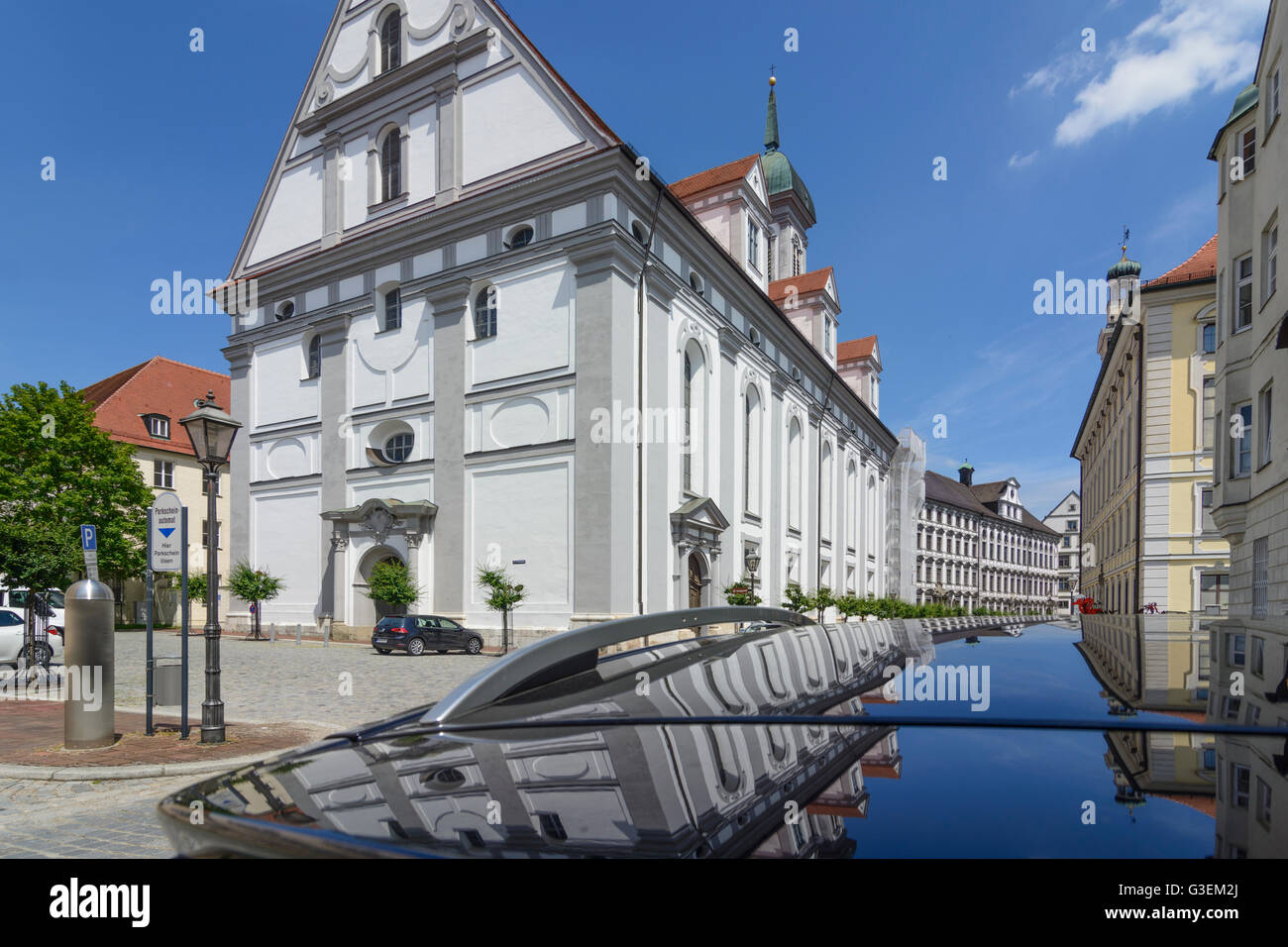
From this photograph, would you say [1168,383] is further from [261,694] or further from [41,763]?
[41,763]

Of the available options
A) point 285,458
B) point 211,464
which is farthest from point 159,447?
point 211,464

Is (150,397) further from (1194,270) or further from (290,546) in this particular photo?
(1194,270)

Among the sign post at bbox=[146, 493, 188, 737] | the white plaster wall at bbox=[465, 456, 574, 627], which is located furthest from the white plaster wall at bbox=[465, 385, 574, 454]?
the sign post at bbox=[146, 493, 188, 737]

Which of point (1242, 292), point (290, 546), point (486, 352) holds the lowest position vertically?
point (290, 546)

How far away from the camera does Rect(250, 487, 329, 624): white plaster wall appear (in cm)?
2644

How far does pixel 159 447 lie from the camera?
4159 cm

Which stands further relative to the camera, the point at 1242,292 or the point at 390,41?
the point at 390,41

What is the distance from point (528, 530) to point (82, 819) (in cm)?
1641

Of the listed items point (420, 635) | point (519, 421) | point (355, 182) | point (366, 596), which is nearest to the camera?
point (420, 635)

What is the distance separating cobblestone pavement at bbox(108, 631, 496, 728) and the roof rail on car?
671cm

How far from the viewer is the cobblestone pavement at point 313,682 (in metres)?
10.3

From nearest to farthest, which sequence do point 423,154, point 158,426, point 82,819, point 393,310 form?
point 82,819 → point 423,154 → point 393,310 → point 158,426

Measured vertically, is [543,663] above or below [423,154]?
below
